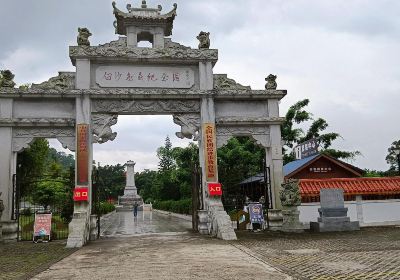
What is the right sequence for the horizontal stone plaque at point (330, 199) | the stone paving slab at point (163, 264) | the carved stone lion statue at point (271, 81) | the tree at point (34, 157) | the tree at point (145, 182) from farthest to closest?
1. the tree at point (145, 182)
2. the tree at point (34, 157)
3. the carved stone lion statue at point (271, 81)
4. the horizontal stone plaque at point (330, 199)
5. the stone paving slab at point (163, 264)

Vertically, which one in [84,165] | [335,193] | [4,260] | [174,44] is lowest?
[4,260]

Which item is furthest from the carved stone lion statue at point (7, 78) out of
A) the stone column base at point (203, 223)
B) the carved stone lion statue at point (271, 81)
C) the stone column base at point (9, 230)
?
the carved stone lion statue at point (271, 81)

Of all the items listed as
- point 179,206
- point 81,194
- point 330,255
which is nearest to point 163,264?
point 330,255

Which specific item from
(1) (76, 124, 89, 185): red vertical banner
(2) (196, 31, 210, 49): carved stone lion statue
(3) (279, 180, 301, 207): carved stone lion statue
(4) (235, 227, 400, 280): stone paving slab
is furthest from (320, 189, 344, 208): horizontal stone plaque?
(1) (76, 124, 89, 185): red vertical banner

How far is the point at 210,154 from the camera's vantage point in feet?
48.8

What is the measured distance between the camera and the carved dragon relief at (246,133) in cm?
1549

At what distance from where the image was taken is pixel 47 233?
1341 centimetres

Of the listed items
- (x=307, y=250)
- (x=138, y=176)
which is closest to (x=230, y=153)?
(x=307, y=250)

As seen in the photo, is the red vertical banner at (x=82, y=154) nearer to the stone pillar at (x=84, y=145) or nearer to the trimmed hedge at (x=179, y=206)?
the stone pillar at (x=84, y=145)

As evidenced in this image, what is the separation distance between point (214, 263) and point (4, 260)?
16.7 feet

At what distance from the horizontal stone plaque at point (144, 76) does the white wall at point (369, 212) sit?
6954 mm

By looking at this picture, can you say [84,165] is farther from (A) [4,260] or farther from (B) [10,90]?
(A) [4,260]

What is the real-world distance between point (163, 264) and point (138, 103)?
8025mm

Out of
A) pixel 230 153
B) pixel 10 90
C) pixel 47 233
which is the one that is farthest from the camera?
pixel 230 153
